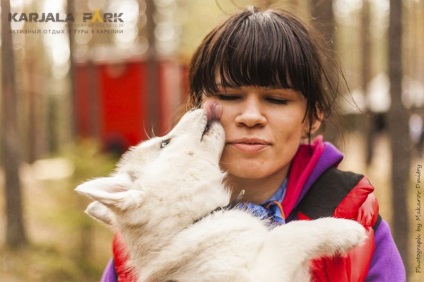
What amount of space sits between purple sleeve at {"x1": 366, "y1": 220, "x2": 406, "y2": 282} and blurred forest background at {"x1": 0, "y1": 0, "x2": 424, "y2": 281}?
80 centimetres

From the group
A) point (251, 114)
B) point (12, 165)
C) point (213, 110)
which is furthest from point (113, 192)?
point (12, 165)

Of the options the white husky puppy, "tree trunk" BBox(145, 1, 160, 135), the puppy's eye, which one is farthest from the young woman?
"tree trunk" BBox(145, 1, 160, 135)

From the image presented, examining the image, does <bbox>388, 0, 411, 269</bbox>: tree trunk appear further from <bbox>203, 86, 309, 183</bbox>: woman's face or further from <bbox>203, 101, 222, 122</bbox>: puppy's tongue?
<bbox>203, 101, 222, 122</bbox>: puppy's tongue

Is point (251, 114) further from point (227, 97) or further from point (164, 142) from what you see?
point (164, 142)

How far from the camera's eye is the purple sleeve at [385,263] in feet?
7.48

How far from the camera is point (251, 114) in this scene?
245 cm

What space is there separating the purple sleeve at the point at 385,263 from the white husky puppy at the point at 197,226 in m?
0.15

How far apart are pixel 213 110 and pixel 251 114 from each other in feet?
0.79

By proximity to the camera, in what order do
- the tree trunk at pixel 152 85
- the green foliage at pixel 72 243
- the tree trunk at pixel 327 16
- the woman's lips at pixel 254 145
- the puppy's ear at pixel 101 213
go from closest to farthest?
the woman's lips at pixel 254 145, the puppy's ear at pixel 101 213, the tree trunk at pixel 327 16, the green foliage at pixel 72 243, the tree trunk at pixel 152 85

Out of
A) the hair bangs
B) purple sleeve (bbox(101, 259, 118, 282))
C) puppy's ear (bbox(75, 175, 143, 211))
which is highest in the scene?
the hair bangs

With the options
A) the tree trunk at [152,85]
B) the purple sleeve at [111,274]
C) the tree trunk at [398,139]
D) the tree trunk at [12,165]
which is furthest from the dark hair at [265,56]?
the tree trunk at [152,85]

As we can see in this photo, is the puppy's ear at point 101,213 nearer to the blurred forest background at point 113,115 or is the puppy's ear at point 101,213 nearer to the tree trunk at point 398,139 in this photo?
→ the blurred forest background at point 113,115

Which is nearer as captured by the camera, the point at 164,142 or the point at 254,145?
the point at 254,145

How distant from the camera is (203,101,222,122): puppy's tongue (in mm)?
2602
